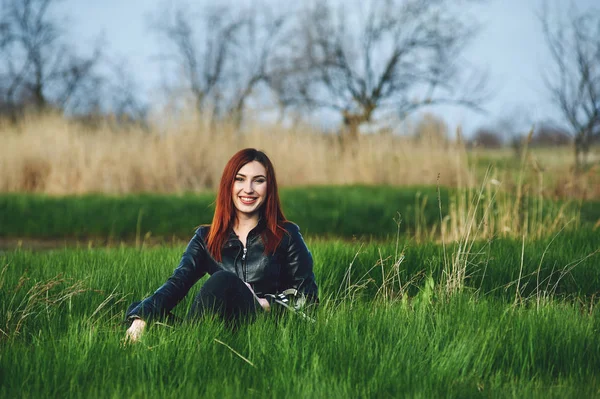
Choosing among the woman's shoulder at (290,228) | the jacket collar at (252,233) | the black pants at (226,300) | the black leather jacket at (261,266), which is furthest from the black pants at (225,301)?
the woman's shoulder at (290,228)

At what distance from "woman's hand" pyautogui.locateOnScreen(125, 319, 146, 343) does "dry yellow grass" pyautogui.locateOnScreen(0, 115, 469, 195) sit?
25.0 feet

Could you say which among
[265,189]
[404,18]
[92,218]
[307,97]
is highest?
[404,18]

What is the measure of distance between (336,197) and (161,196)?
2.45 m

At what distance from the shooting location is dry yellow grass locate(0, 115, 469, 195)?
33.9 ft

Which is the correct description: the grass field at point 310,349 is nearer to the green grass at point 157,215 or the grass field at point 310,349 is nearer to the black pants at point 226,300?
the black pants at point 226,300

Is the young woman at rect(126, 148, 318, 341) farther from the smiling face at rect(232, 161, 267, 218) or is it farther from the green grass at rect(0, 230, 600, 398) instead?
the green grass at rect(0, 230, 600, 398)

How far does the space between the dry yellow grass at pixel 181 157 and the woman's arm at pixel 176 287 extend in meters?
7.40

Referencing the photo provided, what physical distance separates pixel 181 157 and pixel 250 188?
8.02 m

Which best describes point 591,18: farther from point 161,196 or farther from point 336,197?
point 161,196

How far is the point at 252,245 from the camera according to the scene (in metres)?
2.90

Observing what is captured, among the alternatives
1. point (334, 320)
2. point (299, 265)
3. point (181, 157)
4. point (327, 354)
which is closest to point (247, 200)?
point (299, 265)

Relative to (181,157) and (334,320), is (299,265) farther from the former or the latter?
(181,157)

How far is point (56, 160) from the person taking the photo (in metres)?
10.5

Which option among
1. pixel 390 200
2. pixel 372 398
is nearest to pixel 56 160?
pixel 390 200
